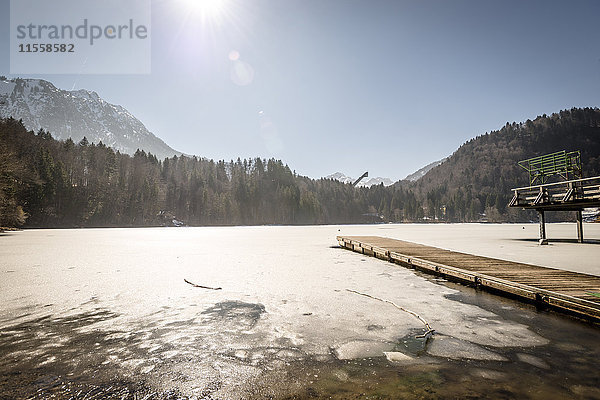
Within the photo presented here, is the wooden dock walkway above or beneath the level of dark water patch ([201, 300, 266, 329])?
above

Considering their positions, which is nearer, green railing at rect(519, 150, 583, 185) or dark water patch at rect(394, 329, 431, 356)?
dark water patch at rect(394, 329, 431, 356)

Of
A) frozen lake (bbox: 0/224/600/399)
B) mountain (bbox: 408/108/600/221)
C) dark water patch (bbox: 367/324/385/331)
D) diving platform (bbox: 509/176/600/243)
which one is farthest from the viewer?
mountain (bbox: 408/108/600/221)

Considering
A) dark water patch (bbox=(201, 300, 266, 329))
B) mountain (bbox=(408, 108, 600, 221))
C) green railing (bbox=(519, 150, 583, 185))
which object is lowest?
dark water patch (bbox=(201, 300, 266, 329))

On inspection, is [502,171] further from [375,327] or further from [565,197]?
[375,327]

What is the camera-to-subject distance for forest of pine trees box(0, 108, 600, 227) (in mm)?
59844

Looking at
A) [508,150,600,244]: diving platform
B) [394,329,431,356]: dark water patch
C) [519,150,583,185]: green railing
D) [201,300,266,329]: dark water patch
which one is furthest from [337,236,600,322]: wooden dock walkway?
[519,150,583,185]: green railing

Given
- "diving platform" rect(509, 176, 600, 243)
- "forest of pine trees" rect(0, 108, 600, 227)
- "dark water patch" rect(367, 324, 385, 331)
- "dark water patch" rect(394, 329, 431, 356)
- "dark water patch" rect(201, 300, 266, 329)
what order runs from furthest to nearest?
"forest of pine trees" rect(0, 108, 600, 227)
"diving platform" rect(509, 176, 600, 243)
"dark water patch" rect(201, 300, 266, 329)
"dark water patch" rect(367, 324, 385, 331)
"dark water patch" rect(394, 329, 431, 356)

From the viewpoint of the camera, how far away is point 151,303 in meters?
6.85

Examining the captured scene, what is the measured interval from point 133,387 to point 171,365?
1.95 feet

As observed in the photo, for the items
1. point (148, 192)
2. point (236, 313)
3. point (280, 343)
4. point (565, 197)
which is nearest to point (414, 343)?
point (280, 343)

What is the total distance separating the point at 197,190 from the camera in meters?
99.7

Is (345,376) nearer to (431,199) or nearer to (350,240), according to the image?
(350,240)

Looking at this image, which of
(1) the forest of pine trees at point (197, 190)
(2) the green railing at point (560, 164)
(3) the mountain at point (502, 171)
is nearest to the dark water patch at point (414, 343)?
(2) the green railing at point (560, 164)

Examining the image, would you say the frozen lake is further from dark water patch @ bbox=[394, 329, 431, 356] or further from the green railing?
the green railing
